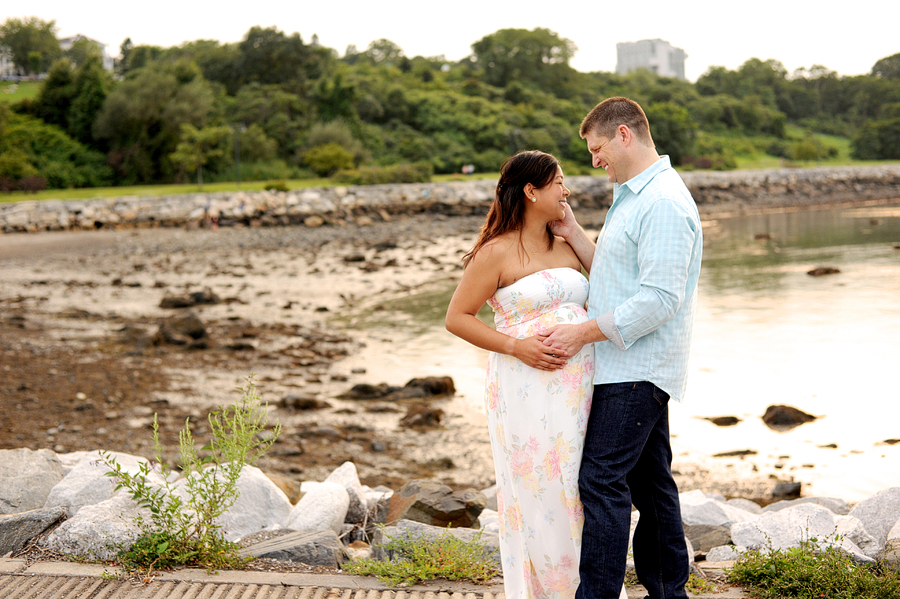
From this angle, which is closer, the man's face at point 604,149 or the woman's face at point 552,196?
the man's face at point 604,149

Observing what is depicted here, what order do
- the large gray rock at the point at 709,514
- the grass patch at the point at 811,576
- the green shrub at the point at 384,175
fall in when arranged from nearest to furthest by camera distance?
the grass patch at the point at 811,576
the large gray rock at the point at 709,514
the green shrub at the point at 384,175

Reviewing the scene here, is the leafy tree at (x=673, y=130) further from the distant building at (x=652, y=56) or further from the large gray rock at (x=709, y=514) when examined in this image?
the distant building at (x=652, y=56)

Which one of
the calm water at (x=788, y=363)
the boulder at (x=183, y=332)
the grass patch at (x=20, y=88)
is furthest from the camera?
the grass patch at (x=20, y=88)

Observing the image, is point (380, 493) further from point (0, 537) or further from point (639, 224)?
point (639, 224)

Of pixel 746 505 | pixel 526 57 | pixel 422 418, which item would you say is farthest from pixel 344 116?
pixel 746 505

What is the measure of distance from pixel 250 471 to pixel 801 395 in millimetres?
7256

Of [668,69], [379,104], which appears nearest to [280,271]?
[379,104]

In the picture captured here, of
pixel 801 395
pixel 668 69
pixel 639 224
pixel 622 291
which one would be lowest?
pixel 801 395

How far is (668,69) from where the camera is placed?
479ft

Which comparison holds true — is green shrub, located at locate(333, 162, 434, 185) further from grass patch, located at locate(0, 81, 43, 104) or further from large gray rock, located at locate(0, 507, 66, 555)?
large gray rock, located at locate(0, 507, 66, 555)

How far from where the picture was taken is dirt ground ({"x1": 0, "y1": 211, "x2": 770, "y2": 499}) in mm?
7602

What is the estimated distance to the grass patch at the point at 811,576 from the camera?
308 centimetres

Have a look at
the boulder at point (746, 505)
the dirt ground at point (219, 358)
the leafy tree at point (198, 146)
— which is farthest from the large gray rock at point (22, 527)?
the leafy tree at point (198, 146)

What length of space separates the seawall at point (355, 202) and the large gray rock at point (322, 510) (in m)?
29.1
